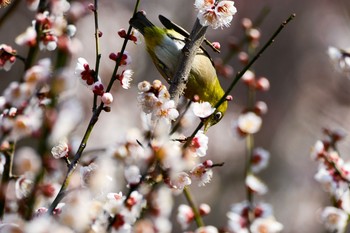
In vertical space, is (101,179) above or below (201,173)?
below

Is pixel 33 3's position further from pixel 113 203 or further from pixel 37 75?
pixel 113 203

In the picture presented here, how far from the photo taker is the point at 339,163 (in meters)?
3.54

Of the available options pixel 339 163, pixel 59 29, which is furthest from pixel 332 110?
A: pixel 59 29

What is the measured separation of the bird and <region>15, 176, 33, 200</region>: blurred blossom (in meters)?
1.41

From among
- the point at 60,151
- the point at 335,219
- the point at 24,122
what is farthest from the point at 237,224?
the point at 24,122

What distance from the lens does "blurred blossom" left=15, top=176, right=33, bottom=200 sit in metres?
2.45

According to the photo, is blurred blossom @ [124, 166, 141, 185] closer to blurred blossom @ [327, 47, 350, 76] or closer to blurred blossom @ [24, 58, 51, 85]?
blurred blossom @ [24, 58, 51, 85]

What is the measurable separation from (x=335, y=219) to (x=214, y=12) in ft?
4.63

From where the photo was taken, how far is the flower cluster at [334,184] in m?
3.37

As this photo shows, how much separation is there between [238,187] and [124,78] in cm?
675

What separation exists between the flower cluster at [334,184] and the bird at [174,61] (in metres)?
0.63

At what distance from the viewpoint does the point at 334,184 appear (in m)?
3.42

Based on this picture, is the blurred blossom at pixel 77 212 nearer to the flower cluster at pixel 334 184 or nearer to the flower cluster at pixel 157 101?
the flower cluster at pixel 157 101

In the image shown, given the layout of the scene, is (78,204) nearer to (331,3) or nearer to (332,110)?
(332,110)
